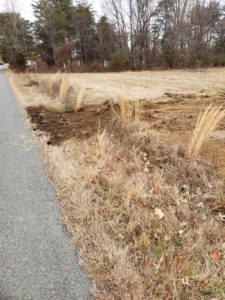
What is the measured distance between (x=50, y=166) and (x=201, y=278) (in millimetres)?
1797

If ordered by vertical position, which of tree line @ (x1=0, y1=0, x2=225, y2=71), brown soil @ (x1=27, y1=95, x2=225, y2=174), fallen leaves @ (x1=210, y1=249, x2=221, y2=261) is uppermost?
tree line @ (x1=0, y1=0, x2=225, y2=71)

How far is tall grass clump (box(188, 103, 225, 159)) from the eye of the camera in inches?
84.6

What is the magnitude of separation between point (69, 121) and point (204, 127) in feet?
8.12

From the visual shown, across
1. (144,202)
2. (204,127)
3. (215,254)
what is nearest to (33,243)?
(144,202)

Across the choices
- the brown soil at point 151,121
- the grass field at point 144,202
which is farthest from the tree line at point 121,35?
the grass field at point 144,202

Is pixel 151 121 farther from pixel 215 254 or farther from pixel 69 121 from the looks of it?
pixel 215 254

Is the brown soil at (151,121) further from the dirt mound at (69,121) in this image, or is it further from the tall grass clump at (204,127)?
the tall grass clump at (204,127)

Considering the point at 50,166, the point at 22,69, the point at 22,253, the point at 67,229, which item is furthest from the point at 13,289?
the point at 22,69

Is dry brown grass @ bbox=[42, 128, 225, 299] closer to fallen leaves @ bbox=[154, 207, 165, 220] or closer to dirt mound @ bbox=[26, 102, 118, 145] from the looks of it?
fallen leaves @ bbox=[154, 207, 165, 220]

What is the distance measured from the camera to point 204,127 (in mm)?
2234

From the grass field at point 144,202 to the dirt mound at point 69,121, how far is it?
4 centimetres

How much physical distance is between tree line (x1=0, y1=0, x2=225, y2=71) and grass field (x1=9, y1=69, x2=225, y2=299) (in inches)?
530

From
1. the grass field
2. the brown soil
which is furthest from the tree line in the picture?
the grass field

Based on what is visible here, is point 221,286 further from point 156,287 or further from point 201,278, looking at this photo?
point 156,287
